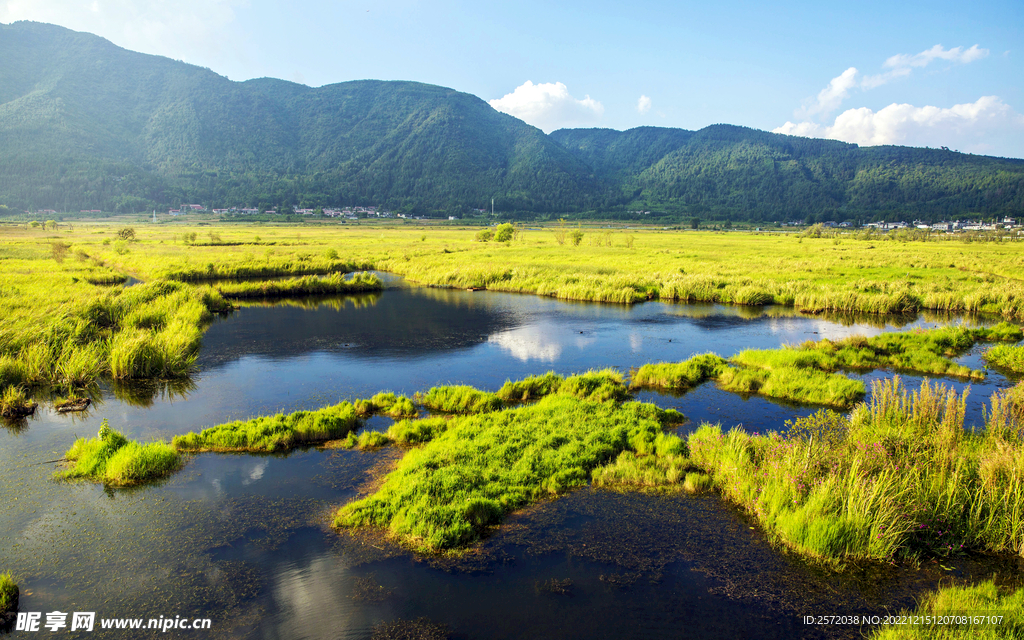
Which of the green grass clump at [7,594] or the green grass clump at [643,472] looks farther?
the green grass clump at [643,472]

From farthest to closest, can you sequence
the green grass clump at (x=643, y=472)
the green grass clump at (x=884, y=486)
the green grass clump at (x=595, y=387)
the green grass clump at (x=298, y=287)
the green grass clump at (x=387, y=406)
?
the green grass clump at (x=298, y=287) < the green grass clump at (x=595, y=387) < the green grass clump at (x=387, y=406) < the green grass clump at (x=643, y=472) < the green grass clump at (x=884, y=486)

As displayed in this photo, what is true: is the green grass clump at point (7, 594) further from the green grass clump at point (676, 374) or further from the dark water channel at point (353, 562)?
the green grass clump at point (676, 374)

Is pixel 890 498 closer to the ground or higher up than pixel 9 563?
higher up

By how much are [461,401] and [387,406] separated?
2.24 meters

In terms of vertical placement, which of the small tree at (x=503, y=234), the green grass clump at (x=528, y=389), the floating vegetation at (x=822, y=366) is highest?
the small tree at (x=503, y=234)

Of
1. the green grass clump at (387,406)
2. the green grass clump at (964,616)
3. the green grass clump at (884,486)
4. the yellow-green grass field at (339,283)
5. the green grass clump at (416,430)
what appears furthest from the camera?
the yellow-green grass field at (339,283)

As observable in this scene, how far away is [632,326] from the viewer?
28203 millimetres

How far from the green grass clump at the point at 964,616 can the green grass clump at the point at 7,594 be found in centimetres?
1186

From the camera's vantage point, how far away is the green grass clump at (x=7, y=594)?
7.09 m

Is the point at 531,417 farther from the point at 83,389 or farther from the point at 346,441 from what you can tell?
the point at 83,389

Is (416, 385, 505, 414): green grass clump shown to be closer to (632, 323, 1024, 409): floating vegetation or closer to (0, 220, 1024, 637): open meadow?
(0, 220, 1024, 637): open meadow

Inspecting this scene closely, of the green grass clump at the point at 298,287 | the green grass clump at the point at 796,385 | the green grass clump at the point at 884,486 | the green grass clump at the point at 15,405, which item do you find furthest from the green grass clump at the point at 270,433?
the green grass clump at the point at 298,287

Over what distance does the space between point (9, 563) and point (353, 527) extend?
5.38 meters

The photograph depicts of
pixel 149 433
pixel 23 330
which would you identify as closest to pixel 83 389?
pixel 23 330
